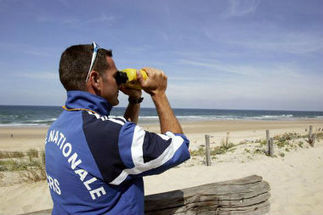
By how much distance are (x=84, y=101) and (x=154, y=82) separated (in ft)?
1.37

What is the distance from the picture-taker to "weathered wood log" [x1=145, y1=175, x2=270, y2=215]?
191 cm

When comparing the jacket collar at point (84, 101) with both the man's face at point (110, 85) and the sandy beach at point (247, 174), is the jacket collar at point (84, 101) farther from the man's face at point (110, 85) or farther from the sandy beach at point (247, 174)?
the sandy beach at point (247, 174)

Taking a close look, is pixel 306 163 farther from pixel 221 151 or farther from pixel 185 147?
pixel 185 147

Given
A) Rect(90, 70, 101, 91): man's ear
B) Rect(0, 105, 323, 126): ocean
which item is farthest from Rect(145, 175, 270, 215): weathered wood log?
Rect(0, 105, 323, 126): ocean

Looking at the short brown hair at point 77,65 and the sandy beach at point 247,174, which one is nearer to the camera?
the short brown hair at point 77,65

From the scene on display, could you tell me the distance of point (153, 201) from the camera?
6.10 feet

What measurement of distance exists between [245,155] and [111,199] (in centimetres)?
970

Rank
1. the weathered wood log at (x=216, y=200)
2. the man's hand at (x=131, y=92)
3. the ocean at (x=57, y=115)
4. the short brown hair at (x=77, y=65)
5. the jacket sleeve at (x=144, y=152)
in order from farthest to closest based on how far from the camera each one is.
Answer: the ocean at (x=57, y=115), the weathered wood log at (x=216, y=200), the man's hand at (x=131, y=92), the short brown hair at (x=77, y=65), the jacket sleeve at (x=144, y=152)

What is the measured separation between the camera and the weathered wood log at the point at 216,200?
6.25 ft

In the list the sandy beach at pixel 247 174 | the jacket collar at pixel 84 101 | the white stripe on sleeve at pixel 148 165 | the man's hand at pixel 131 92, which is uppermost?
the man's hand at pixel 131 92

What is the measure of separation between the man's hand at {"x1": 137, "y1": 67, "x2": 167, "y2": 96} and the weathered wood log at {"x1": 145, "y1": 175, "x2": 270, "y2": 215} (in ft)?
2.94

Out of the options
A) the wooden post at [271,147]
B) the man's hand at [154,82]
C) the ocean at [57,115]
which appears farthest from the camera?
the ocean at [57,115]

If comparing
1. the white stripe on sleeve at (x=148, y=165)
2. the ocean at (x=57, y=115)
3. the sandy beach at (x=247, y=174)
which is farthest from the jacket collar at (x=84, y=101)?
the ocean at (x=57, y=115)

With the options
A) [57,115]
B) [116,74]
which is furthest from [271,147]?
[57,115]
